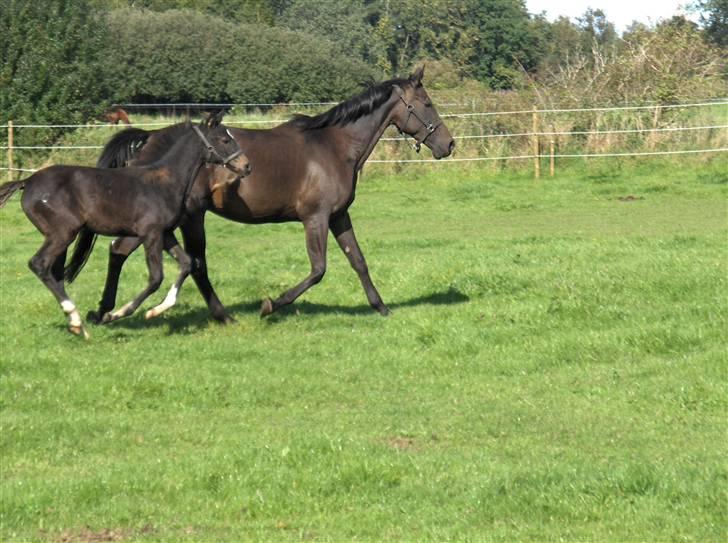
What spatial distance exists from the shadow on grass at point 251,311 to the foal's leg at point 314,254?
304 mm

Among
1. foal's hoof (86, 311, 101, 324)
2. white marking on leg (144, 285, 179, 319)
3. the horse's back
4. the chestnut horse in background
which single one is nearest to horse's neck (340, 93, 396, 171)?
the horse's back

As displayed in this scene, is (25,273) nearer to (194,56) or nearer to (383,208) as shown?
(383,208)

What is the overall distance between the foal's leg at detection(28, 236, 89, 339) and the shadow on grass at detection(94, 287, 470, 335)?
1.66 feet

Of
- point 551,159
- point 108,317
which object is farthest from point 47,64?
point 108,317

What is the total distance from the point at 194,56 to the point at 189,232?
4008cm

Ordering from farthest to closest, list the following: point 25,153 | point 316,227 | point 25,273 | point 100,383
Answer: point 25,153 < point 25,273 < point 316,227 < point 100,383

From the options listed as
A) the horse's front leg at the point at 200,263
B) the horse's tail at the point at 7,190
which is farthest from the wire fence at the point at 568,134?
the horse's tail at the point at 7,190

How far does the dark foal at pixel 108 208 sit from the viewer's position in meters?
10.7

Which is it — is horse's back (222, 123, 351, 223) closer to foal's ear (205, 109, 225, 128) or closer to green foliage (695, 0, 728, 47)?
foal's ear (205, 109, 225, 128)

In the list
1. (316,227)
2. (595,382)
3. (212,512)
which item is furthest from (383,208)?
(212,512)

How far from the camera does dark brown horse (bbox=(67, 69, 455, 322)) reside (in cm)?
1183

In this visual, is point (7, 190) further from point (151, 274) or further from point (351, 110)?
point (351, 110)

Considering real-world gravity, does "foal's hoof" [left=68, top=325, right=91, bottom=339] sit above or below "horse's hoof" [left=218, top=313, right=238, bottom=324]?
above

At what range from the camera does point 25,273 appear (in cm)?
1535
